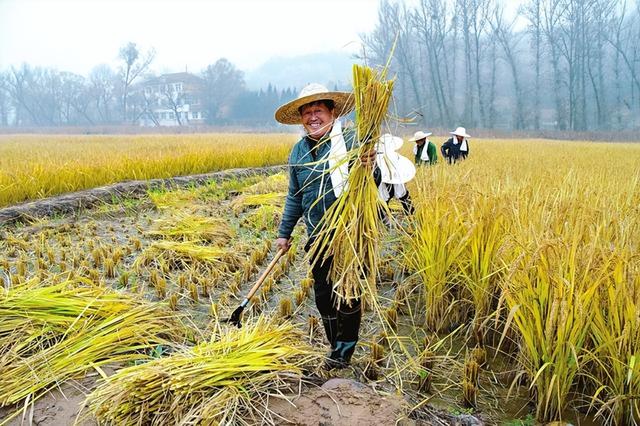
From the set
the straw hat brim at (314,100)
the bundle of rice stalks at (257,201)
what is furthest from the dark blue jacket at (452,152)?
the straw hat brim at (314,100)

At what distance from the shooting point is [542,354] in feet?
6.01

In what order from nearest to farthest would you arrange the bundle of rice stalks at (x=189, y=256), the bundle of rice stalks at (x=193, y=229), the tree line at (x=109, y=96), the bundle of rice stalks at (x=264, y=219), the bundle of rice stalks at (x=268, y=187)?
1. the bundle of rice stalks at (x=189, y=256)
2. the bundle of rice stalks at (x=193, y=229)
3. the bundle of rice stalks at (x=264, y=219)
4. the bundle of rice stalks at (x=268, y=187)
5. the tree line at (x=109, y=96)

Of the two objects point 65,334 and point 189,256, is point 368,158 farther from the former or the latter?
point 189,256

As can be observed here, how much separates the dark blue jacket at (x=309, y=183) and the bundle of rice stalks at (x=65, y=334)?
951 mm

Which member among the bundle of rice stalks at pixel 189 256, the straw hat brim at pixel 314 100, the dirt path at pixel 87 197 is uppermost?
the straw hat brim at pixel 314 100

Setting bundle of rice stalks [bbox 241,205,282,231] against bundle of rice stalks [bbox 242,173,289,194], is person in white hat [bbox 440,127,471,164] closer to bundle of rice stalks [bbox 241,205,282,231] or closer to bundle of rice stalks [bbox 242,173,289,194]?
bundle of rice stalks [bbox 242,173,289,194]

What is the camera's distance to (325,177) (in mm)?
2164

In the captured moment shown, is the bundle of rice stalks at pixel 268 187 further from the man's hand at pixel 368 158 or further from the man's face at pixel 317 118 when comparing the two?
the man's hand at pixel 368 158

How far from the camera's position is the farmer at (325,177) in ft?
6.88

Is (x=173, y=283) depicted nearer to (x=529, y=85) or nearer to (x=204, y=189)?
(x=204, y=189)

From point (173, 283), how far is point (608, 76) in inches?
2254

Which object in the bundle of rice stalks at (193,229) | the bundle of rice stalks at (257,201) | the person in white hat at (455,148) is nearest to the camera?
the bundle of rice stalks at (193,229)

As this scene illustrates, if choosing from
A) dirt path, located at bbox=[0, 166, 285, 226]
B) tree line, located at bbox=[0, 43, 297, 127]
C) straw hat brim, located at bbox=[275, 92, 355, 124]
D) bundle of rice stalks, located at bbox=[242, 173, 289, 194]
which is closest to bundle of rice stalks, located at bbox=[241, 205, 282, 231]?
bundle of rice stalks, located at bbox=[242, 173, 289, 194]

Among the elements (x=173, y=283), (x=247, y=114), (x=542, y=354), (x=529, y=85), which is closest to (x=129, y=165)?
(x=173, y=283)
